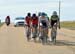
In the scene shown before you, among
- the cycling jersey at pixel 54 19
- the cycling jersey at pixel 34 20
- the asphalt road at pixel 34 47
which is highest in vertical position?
the cycling jersey at pixel 54 19

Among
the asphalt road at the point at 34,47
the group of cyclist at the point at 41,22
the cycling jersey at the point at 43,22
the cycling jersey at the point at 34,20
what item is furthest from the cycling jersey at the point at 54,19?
the cycling jersey at the point at 34,20

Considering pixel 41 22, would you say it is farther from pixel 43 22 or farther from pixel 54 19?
pixel 54 19

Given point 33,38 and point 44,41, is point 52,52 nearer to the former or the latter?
point 44,41

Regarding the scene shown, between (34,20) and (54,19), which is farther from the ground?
(54,19)

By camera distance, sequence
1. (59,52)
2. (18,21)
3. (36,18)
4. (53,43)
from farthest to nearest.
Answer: (18,21)
(36,18)
(53,43)
(59,52)

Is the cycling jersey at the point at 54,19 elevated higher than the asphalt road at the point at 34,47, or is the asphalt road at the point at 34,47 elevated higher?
the cycling jersey at the point at 54,19

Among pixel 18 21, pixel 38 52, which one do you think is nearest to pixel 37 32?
pixel 38 52

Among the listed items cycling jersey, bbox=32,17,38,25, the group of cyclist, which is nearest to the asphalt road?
the group of cyclist

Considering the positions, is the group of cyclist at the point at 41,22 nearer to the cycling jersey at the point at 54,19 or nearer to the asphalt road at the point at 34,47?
the cycling jersey at the point at 54,19

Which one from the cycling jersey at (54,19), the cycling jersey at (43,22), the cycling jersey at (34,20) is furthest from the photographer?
the cycling jersey at (34,20)

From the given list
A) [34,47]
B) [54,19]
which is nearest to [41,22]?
[54,19]

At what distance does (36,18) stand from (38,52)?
7689 mm

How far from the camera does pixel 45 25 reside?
80.1 feet

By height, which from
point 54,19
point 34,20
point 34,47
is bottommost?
point 34,47
